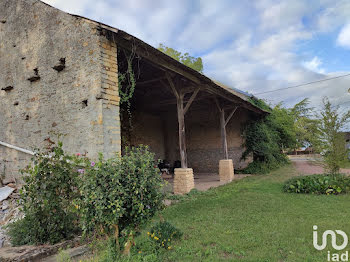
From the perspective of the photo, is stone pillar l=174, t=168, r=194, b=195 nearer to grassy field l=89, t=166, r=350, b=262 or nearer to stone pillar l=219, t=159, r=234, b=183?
grassy field l=89, t=166, r=350, b=262

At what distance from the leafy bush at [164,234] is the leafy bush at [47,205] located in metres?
1.32

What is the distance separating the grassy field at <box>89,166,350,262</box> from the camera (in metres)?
2.96

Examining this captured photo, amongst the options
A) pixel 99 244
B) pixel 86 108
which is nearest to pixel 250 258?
pixel 99 244

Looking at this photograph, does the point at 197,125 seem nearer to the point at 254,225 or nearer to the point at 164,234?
the point at 254,225

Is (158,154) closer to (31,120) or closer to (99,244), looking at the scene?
(31,120)

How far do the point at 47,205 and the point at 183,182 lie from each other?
13.7 feet

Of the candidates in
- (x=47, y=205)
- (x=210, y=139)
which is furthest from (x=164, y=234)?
A: (x=210, y=139)

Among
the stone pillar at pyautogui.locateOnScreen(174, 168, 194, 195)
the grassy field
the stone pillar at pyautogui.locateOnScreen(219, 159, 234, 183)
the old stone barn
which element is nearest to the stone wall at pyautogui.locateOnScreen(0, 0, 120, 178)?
the old stone barn

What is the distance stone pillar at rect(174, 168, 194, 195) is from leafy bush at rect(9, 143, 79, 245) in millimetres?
3740

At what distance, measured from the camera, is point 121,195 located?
2812 millimetres

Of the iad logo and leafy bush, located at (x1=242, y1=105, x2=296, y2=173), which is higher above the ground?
leafy bush, located at (x1=242, y1=105, x2=296, y2=173)

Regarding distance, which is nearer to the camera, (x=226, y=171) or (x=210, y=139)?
(x=226, y=171)

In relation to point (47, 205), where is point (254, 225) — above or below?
below

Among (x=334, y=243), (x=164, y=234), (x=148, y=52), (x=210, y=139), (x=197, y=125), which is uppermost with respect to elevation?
(x=148, y=52)
